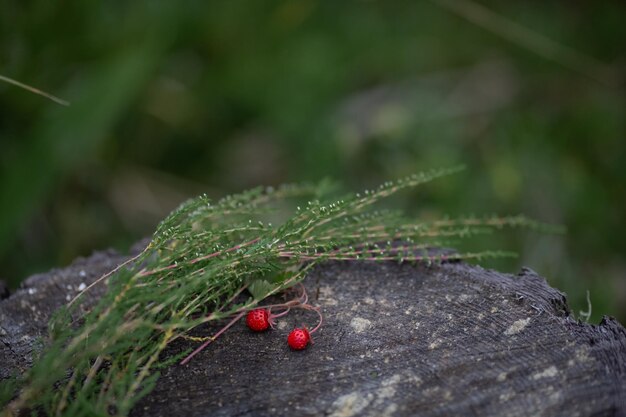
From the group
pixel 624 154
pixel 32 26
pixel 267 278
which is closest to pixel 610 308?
pixel 624 154

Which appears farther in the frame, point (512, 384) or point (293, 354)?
point (293, 354)

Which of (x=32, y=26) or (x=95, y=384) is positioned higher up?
(x=32, y=26)

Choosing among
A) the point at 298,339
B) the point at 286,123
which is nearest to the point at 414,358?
the point at 298,339

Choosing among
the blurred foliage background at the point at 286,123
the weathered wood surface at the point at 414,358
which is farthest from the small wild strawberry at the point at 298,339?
the blurred foliage background at the point at 286,123

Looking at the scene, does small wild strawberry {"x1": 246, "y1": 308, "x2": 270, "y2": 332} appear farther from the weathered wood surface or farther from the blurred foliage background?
the blurred foliage background

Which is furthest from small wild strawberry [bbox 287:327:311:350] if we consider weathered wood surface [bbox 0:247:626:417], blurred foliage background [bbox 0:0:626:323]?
blurred foliage background [bbox 0:0:626:323]

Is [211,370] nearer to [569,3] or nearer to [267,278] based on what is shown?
[267,278]

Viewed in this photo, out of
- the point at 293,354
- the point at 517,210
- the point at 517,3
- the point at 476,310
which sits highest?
the point at 517,3
